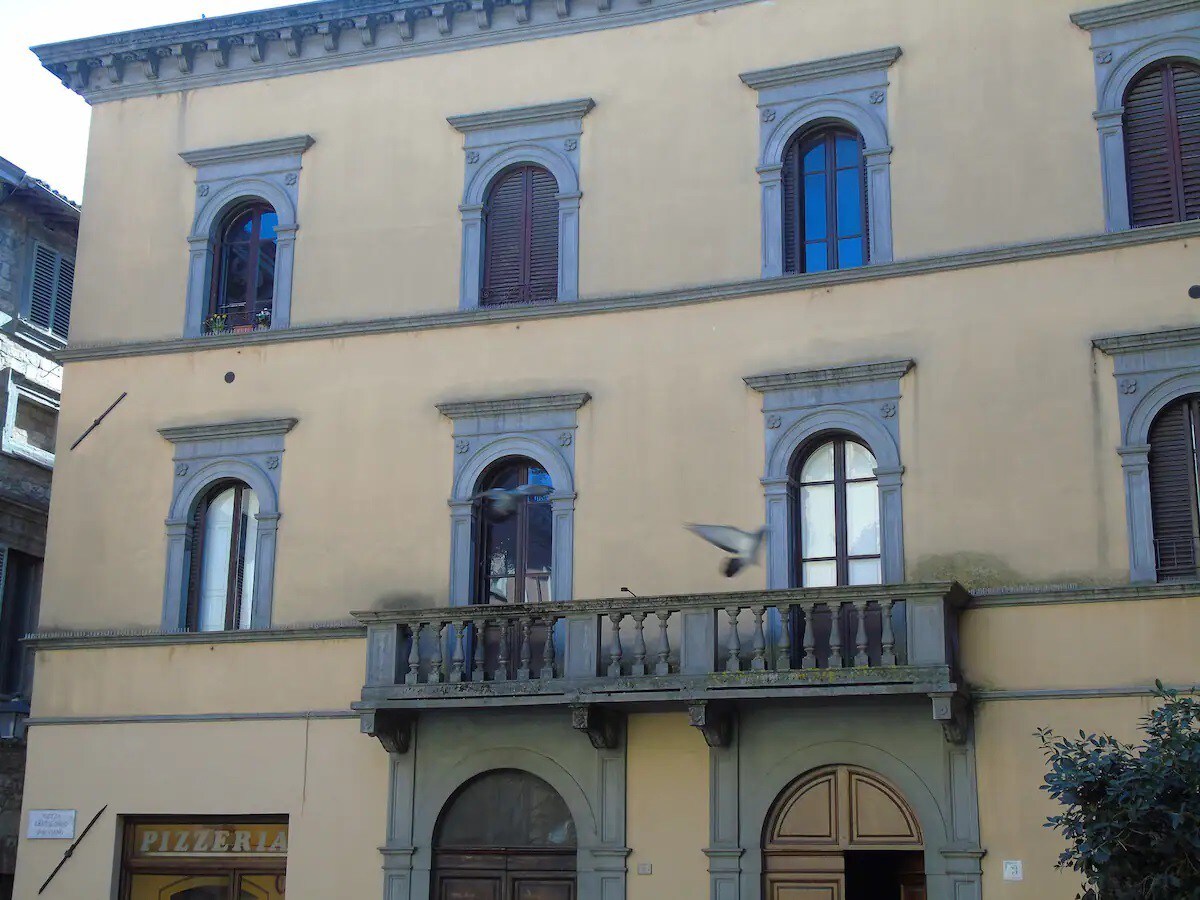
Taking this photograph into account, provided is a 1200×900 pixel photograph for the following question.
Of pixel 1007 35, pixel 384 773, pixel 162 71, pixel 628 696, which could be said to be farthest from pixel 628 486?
pixel 162 71

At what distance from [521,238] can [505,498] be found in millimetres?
3238

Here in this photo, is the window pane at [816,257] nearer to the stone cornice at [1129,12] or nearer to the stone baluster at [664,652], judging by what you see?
the stone cornice at [1129,12]

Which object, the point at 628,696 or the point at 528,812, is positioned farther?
the point at 528,812

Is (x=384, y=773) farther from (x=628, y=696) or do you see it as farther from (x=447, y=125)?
(x=447, y=125)

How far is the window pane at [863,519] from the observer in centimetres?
1759

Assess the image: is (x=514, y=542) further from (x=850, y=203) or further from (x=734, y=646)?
(x=850, y=203)

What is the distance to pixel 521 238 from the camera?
19922mm

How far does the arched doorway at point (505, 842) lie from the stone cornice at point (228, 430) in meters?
4.90

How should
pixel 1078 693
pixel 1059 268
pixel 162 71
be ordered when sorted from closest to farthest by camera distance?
1. pixel 1078 693
2. pixel 1059 268
3. pixel 162 71

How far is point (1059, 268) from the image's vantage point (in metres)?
17.2

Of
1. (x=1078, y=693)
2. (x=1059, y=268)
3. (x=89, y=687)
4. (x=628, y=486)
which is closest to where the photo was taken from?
(x=1078, y=693)

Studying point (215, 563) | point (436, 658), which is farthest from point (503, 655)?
point (215, 563)

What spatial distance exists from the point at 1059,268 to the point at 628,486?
5090mm

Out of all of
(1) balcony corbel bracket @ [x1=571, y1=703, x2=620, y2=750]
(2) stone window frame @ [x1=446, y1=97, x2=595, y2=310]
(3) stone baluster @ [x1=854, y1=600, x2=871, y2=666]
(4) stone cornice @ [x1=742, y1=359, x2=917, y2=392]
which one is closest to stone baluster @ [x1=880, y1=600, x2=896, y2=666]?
(3) stone baluster @ [x1=854, y1=600, x2=871, y2=666]
